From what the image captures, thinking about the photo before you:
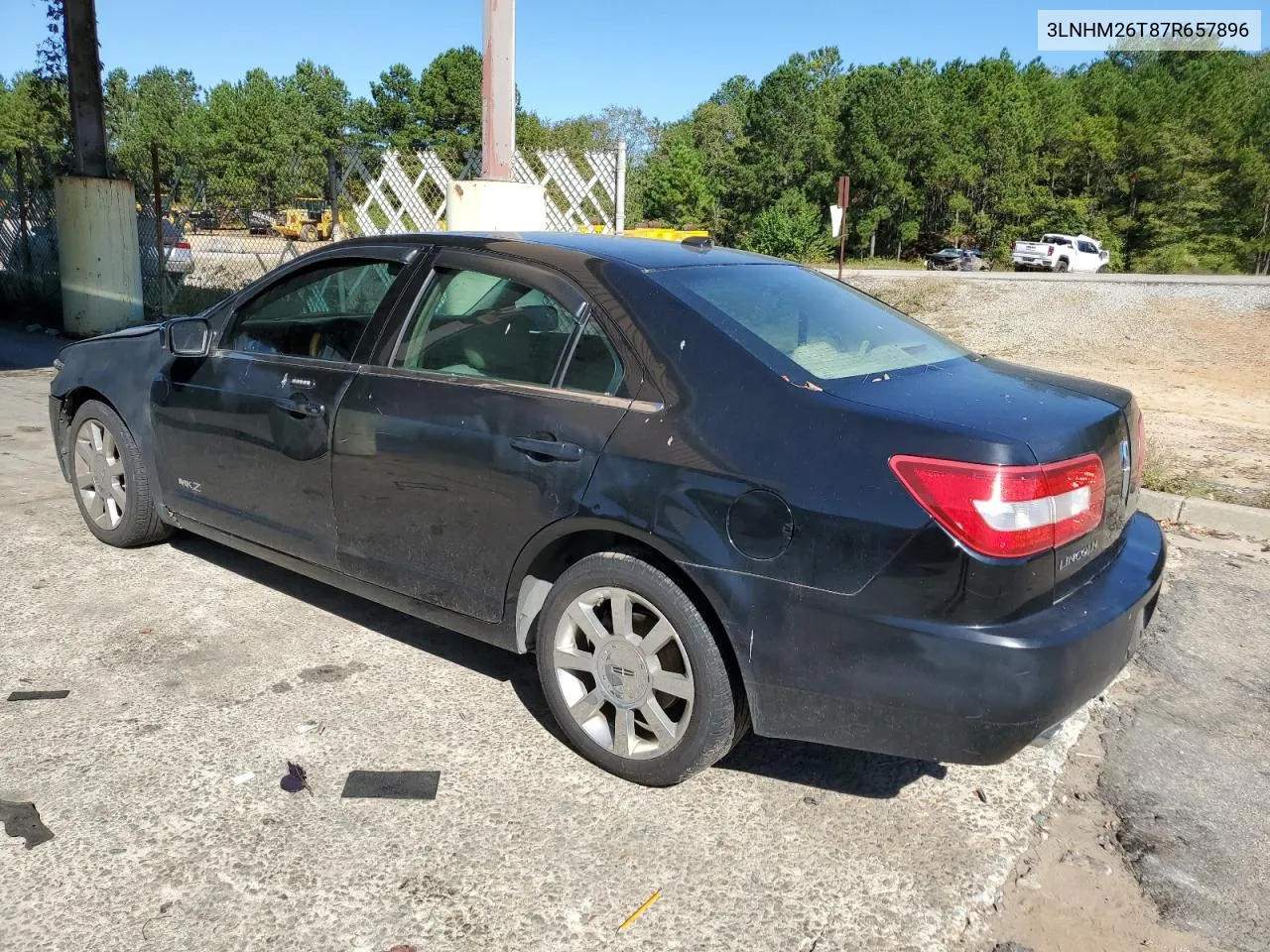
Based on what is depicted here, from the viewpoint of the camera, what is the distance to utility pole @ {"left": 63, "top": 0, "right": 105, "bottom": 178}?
11547 millimetres

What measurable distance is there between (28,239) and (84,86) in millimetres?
4255

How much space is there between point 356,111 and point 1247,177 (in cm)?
7620

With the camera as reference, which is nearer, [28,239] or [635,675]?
[635,675]

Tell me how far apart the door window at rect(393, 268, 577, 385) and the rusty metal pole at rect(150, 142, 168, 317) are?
10948mm

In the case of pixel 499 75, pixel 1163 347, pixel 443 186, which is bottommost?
pixel 1163 347

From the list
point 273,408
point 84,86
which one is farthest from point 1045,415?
point 84,86

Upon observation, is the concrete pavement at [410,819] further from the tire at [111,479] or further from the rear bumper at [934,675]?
the tire at [111,479]

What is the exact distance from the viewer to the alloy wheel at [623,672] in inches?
116

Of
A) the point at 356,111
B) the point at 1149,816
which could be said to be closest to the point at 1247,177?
the point at 1149,816

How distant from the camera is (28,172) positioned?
1460 centimetres

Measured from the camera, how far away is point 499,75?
7.73 meters

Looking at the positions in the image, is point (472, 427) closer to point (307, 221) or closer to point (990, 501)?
point (990, 501)

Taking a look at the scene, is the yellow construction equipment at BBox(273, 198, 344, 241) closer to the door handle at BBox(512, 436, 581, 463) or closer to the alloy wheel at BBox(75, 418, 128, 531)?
the alloy wheel at BBox(75, 418, 128, 531)

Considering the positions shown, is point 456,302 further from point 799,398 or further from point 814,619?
point 814,619
